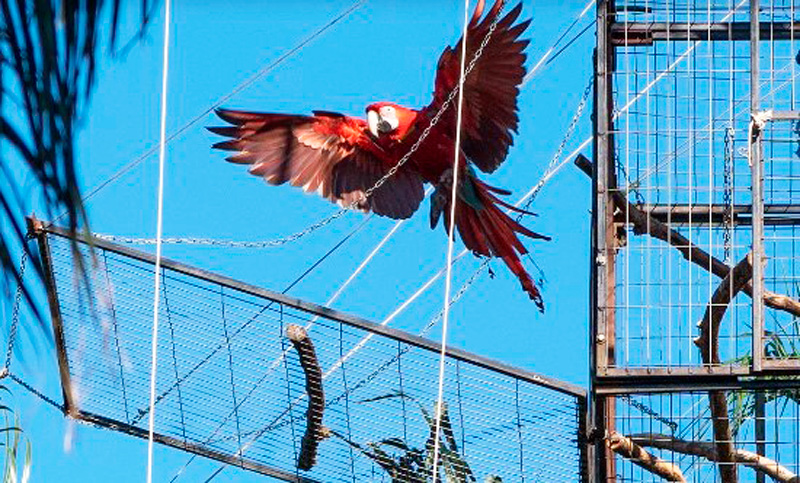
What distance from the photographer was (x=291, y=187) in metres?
4.24

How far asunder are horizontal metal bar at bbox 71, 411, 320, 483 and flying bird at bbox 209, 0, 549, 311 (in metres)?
1.03

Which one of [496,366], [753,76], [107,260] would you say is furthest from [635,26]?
[107,260]

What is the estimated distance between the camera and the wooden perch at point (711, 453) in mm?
3006

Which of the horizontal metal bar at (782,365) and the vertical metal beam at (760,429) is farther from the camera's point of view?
the vertical metal beam at (760,429)

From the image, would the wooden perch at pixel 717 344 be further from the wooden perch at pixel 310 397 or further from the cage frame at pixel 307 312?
the wooden perch at pixel 310 397

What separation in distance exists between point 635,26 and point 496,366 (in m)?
0.70

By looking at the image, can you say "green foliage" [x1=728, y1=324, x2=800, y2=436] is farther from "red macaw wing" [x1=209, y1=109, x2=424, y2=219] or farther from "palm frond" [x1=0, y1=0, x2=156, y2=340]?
"palm frond" [x1=0, y1=0, x2=156, y2=340]

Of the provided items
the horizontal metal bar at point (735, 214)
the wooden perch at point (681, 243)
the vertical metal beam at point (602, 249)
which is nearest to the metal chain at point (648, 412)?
the vertical metal beam at point (602, 249)

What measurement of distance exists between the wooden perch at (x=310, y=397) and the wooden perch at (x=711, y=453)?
1.98 ft

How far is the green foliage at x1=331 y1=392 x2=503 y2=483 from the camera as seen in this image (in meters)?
3.10

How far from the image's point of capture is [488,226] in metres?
4.09

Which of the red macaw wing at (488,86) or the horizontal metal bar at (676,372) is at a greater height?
the red macaw wing at (488,86)

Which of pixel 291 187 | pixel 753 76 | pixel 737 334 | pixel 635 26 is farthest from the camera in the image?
pixel 291 187

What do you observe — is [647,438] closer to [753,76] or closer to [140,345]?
[753,76]
